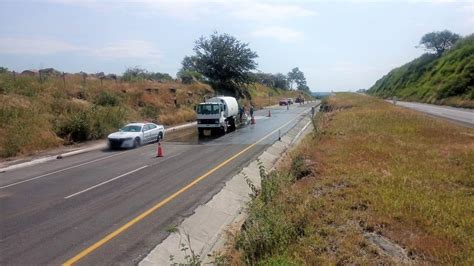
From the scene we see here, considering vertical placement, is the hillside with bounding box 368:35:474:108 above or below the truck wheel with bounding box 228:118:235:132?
above

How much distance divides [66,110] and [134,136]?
7779mm

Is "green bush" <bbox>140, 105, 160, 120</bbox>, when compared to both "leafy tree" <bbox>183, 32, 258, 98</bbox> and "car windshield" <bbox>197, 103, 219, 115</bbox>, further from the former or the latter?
"leafy tree" <bbox>183, 32, 258, 98</bbox>

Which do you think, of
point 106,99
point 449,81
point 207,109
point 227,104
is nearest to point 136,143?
point 207,109

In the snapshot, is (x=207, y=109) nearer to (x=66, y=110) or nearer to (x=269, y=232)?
(x=66, y=110)

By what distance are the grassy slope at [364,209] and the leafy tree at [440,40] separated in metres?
103

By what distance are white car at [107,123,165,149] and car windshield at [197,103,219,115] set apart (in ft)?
16.0

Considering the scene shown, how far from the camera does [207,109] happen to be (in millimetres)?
31891

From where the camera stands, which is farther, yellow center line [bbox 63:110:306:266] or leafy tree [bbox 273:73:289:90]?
leafy tree [bbox 273:73:289:90]

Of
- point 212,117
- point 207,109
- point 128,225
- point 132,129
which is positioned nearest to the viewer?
point 128,225

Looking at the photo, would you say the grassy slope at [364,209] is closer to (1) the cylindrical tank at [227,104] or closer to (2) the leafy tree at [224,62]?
(1) the cylindrical tank at [227,104]

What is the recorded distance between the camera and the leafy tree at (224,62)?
6738 cm

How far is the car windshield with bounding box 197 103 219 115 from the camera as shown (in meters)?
31.7

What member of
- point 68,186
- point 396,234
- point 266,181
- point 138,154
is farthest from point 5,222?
point 138,154

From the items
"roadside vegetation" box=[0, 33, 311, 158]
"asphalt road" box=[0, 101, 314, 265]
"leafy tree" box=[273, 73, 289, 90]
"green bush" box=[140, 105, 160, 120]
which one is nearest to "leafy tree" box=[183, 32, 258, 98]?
"roadside vegetation" box=[0, 33, 311, 158]
